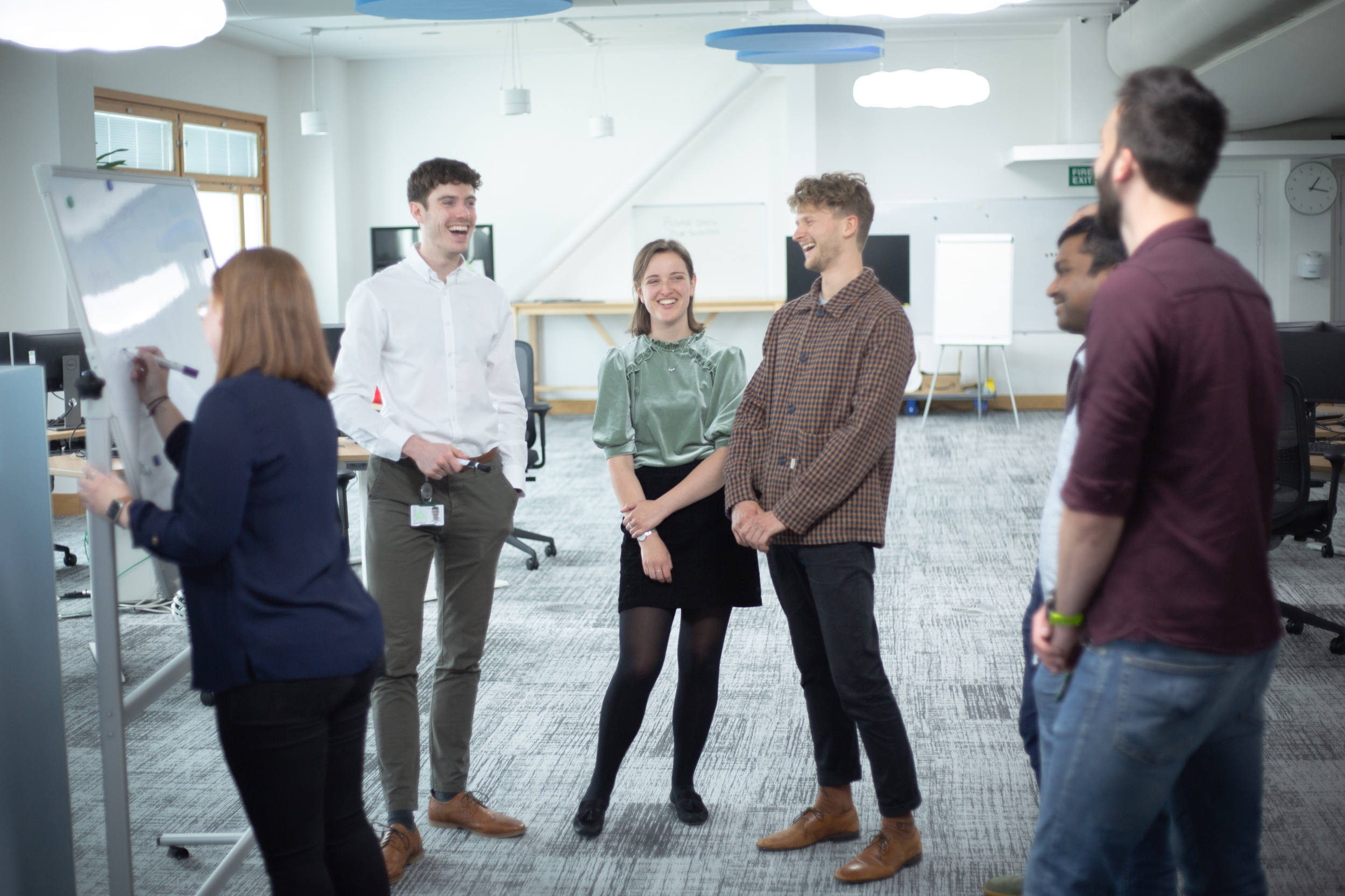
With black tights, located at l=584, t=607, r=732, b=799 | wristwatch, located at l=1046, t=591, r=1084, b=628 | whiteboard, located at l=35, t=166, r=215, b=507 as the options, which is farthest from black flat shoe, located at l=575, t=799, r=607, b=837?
wristwatch, located at l=1046, t=591, r=1084, b=628

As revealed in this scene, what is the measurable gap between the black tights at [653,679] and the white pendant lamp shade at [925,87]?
5692 millimetres

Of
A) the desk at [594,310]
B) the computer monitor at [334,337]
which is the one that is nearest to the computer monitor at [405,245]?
the desk at [594,310]

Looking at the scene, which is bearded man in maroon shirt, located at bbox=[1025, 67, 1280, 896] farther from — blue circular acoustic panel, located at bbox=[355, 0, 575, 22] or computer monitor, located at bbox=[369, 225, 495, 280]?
computer monitor, located at bbox=[369, 225, 495, 280]

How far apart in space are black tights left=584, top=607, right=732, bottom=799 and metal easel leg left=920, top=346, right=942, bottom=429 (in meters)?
7.37

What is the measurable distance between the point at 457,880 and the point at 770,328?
1.38 m

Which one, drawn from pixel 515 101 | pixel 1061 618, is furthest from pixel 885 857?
pixel 515 101

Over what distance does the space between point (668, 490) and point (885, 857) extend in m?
0.91

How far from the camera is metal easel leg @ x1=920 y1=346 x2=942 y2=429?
391 inches

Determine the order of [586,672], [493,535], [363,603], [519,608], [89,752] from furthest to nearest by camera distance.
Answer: [519,608] < [586,672] < [89,752] < [493,535] < [363,603]

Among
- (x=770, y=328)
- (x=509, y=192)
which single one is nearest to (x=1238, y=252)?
(x=509, y=192)

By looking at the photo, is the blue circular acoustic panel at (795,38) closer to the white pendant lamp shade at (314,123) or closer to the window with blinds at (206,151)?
the window with blinds at (206,151)

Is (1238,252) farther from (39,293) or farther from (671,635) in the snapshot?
(39,293)

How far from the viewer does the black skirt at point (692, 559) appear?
8.42ft

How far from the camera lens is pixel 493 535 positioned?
8.66 ft
